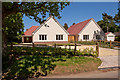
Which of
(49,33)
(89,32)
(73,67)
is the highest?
(89,32)

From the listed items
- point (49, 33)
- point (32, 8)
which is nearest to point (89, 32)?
point (49, 33)

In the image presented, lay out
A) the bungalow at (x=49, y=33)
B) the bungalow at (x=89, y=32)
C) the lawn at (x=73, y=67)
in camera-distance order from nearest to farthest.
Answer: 1. the lawn at (x=73, y=67)
2. the bungalow at (x=49, y=33)
3. the bungalow at (x=89, y=32)

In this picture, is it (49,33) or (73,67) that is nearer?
(73,67)

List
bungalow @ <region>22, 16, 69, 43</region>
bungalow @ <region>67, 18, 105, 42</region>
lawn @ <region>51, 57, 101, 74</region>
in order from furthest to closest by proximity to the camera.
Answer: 1. bungalow @ <region>67, 18, 105, 42</region>
2. bungalow @ <region>22, 16, 69, 43</region>
3. lawn @ <region>51, 57, 101, 74</region>

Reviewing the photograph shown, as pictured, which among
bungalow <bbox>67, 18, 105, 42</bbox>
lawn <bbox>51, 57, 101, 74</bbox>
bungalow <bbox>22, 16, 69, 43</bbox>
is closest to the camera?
lawn <bbox>51, 57, 101, 74</bbox>

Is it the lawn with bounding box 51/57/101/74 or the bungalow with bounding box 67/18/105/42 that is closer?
the lawn with bounding box 51/57/101/74

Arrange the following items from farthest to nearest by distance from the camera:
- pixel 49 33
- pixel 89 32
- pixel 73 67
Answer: pixel 89 32
pixel 49 33
pixel 73 67

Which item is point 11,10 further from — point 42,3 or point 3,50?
point 3,50

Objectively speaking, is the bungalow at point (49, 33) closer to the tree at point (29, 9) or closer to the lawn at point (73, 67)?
the tree at point (29, 9)

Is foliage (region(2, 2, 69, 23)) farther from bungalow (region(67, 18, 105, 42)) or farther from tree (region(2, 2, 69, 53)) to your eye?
bungalow (region(67, 18, 105, 42))

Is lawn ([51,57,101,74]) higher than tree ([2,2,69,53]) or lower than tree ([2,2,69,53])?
lower

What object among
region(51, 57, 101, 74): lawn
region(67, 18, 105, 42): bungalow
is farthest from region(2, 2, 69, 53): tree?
region(67, 18, 105, 42): bungalow

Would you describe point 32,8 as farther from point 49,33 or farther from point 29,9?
point 49,33

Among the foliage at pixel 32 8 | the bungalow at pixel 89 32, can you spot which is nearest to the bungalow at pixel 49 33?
the bungalow at pixel 89 32
